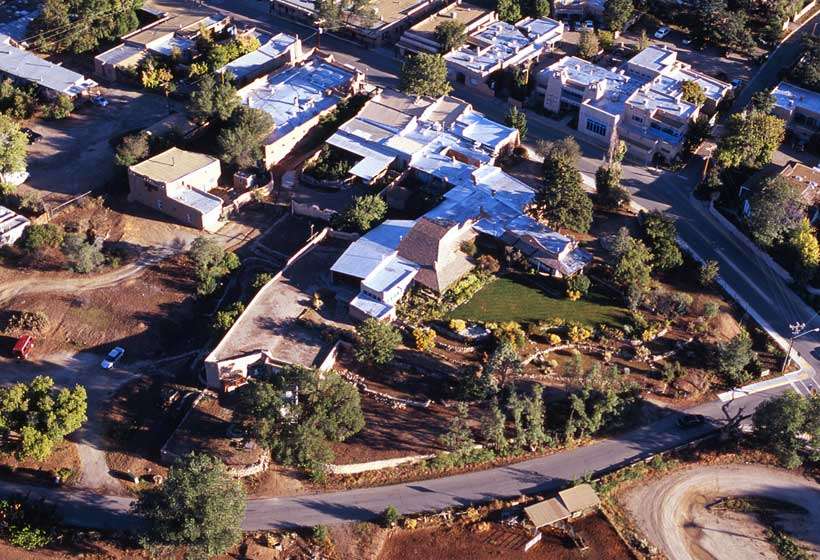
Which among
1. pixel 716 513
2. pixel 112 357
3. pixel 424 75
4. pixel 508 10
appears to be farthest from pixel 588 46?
pixel 112 357

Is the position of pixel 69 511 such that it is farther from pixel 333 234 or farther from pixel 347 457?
pixel 333 234

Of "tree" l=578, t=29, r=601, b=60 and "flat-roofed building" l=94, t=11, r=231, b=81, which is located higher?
"tree" l=578, t=29, r=601, b=60

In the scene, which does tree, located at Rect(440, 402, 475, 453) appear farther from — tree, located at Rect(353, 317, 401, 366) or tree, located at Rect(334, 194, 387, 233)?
tree, located at Rect(334, 194, 387, 233)

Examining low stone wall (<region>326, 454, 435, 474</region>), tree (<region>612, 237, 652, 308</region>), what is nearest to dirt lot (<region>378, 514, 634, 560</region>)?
low stone wall (<region>326, 454, 435, 474</region>)

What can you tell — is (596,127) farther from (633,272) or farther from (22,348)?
(22,348)

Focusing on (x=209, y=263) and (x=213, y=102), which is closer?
(x=209, y=263)

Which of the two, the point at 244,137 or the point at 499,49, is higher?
the point at 499,49
